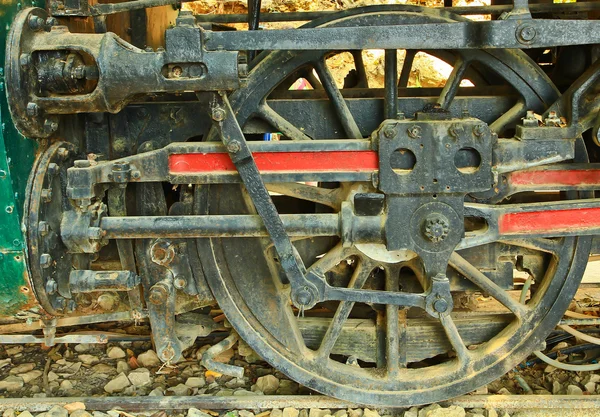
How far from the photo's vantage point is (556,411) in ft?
9.33

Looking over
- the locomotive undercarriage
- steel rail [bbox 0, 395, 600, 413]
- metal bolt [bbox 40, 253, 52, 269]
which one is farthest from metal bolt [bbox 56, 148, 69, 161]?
steel rail [bbox 0, 395, 600, 413]

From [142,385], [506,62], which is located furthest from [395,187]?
[142,385]

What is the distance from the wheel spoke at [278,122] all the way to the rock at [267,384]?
1.24m

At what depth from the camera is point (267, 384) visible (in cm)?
312

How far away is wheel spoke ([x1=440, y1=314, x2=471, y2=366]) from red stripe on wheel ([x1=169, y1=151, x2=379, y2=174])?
801 millimetres

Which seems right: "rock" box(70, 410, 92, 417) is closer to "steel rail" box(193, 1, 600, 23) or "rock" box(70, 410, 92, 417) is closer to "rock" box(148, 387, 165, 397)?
"rock" box(148, 387, 165, 397)

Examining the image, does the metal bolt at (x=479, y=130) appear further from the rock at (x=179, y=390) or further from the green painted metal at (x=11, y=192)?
the rock at (x=179, y=390)

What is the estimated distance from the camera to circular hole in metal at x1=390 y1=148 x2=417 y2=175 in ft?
7.88

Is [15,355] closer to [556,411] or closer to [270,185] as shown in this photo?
[270,185]

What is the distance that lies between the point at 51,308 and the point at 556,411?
2.20 m

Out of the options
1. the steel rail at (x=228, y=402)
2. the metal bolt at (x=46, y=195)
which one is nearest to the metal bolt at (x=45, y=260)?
the metal bolt at (x=46, y=195)

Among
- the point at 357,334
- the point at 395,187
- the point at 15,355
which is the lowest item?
the point at 15,355

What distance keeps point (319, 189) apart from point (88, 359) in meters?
1.66

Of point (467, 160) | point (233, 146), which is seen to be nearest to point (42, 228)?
point (233, 146)
